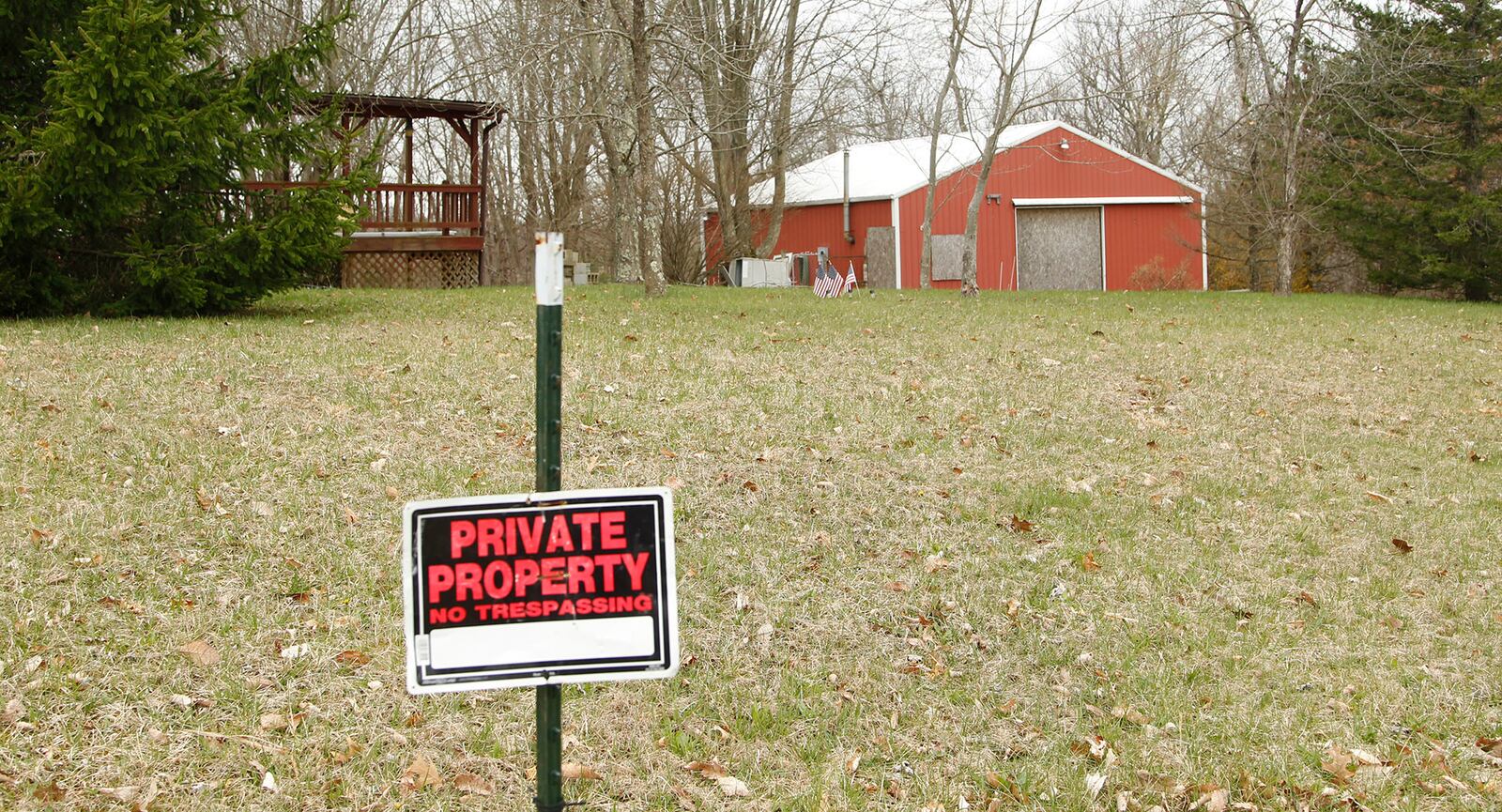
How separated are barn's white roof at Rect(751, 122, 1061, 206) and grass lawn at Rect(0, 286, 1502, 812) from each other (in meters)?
20.7

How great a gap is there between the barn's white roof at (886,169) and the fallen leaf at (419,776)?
2697 cm

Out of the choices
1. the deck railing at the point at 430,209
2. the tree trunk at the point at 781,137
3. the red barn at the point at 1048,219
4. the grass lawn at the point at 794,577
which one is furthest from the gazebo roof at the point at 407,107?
the red barn at the point at 1048,219

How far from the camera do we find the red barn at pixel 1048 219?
30.8 meters

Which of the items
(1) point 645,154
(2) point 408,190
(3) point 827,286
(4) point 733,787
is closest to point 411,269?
(2) point 408,190

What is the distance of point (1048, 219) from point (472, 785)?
2931 centimetres

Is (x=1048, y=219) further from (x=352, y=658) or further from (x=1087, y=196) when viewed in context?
(x=352, y=658)

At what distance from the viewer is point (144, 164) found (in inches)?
444

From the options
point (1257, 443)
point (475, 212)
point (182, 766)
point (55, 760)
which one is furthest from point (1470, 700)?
point (475, 212)

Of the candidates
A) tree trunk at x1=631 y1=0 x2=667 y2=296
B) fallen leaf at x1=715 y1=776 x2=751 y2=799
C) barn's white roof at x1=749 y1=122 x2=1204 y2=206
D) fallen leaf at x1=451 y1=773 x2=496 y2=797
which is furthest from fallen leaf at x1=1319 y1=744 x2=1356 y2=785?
barn's white roof at x1=749 y1=122 x2=1204 y2=206

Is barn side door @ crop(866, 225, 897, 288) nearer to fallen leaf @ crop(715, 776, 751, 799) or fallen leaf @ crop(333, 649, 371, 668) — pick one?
fallen leaf @ crop(333, 649, 371, 668)

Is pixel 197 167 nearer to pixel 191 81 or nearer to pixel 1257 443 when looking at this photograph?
pixel 191 81

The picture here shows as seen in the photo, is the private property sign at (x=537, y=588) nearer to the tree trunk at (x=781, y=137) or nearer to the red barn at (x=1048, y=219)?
the tree trunk at (x=781, y=137)

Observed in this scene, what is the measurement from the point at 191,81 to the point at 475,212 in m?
7.73

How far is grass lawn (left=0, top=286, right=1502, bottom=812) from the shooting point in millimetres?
Result: 4297
